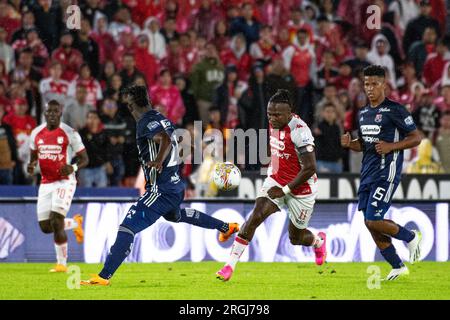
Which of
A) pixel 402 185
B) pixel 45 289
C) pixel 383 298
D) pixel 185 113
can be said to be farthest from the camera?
pixel 185 113

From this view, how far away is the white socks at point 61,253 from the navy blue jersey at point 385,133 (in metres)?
4.47

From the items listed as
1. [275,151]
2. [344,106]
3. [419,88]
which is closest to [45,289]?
[275,151]

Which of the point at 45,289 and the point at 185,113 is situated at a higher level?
the point at 185,113

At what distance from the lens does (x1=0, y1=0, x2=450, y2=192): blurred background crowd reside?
19.0 meters

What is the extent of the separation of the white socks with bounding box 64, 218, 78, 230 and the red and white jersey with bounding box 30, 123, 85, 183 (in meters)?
0.73

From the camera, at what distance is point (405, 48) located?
73.0 feet

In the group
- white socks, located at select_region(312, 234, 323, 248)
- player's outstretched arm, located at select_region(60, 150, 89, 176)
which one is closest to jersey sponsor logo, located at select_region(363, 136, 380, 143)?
white socks, located at select_region(312, 234, 323, 248)

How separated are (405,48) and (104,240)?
29.4 ft

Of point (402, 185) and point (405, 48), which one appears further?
point (405, 48)

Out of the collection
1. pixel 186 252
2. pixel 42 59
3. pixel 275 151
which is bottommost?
pixel 186 252

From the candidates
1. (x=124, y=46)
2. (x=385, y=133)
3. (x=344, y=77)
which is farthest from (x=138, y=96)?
(x=344, y=77)

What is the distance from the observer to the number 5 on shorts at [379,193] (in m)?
12.1

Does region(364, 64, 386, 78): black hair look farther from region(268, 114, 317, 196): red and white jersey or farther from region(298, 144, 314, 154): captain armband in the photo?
region(298, 144, 314, 154): captain armband

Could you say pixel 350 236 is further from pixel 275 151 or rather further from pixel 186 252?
pixel 275 151
